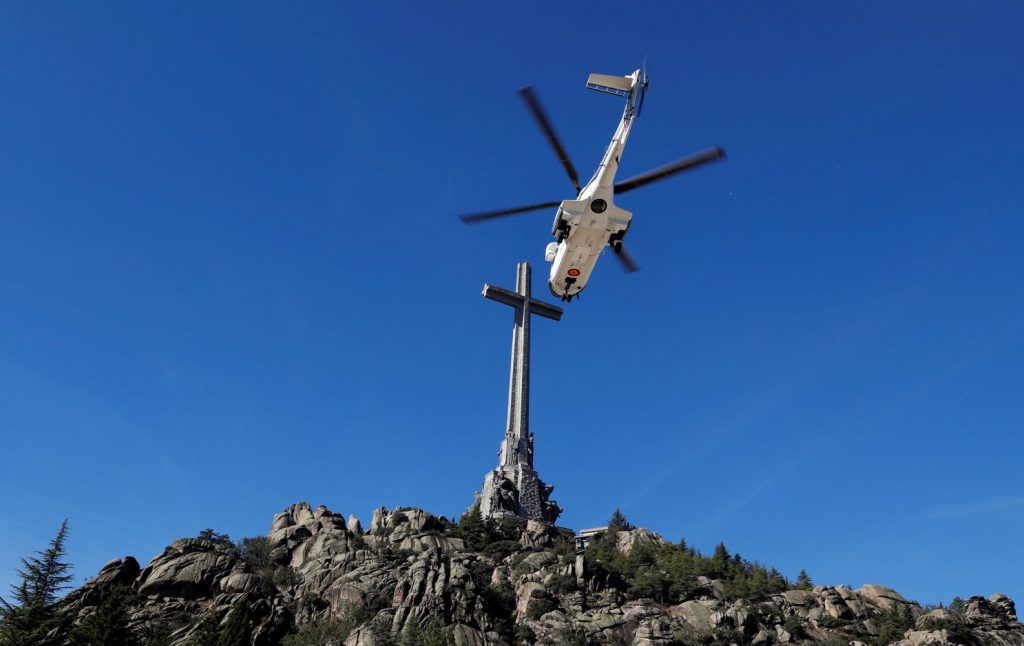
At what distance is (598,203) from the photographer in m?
50.8

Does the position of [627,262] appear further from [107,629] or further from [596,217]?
[107,629]

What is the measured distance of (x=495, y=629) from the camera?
65.9 meters

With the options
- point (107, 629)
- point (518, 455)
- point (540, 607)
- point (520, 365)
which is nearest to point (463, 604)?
point (540, 607)

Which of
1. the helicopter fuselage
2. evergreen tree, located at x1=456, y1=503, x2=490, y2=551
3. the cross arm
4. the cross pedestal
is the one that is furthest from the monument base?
the helicopter fuselage

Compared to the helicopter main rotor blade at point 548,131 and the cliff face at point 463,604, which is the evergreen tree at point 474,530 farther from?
the helicopter main rotor blade at point 548,131

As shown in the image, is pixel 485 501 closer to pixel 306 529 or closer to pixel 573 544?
pixel 573 544

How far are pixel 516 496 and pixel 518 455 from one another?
5.18 meters

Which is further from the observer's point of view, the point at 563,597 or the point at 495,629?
the point at 563,597

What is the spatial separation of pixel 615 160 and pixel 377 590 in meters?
39.9

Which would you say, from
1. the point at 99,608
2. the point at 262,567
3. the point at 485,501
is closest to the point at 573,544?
the point at 485,501

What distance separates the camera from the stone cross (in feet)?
330

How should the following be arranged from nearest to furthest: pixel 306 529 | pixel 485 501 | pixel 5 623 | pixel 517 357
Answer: pixel 5 623
pixel 306 529
pixel 485 501
pixel 517 357

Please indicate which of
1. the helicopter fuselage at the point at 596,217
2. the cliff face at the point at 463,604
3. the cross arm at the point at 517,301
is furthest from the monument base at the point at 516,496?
the helicopter fuselage at the point at 596,217

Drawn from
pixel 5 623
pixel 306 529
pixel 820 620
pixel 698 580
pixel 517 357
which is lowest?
pixel 5 623
